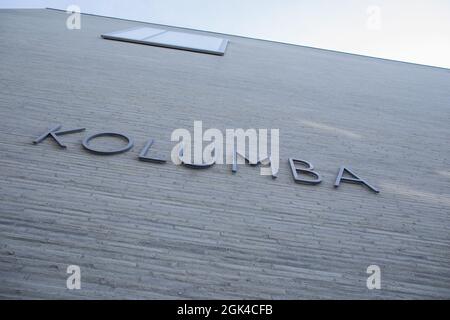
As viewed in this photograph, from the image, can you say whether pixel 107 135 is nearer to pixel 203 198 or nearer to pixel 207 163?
pixel 207 163

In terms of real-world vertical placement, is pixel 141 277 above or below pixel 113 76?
below

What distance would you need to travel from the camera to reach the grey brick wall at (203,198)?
8.61 feet

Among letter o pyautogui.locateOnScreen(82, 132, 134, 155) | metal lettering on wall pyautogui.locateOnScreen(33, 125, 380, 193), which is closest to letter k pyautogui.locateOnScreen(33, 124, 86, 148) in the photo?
metal lettering on wall pyautogui.locateOnScreen(33, 125, 380, 193)

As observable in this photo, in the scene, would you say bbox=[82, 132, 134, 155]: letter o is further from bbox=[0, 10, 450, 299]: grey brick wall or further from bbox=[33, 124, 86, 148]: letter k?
bbox=[33, 124, 86, 148]: letter k

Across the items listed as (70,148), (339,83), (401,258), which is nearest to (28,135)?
(70,148)

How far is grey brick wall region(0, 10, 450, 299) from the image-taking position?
8.61 feet

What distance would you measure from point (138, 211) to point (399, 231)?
3005mm

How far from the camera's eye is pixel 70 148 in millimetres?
3982

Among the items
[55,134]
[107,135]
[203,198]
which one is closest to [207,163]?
[203,198]

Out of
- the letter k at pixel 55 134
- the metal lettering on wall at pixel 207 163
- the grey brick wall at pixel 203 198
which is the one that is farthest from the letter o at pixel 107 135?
the letter k at pixel 55 134

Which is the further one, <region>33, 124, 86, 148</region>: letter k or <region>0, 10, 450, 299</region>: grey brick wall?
<region>33, 124, 86, 148</region>: letter k
